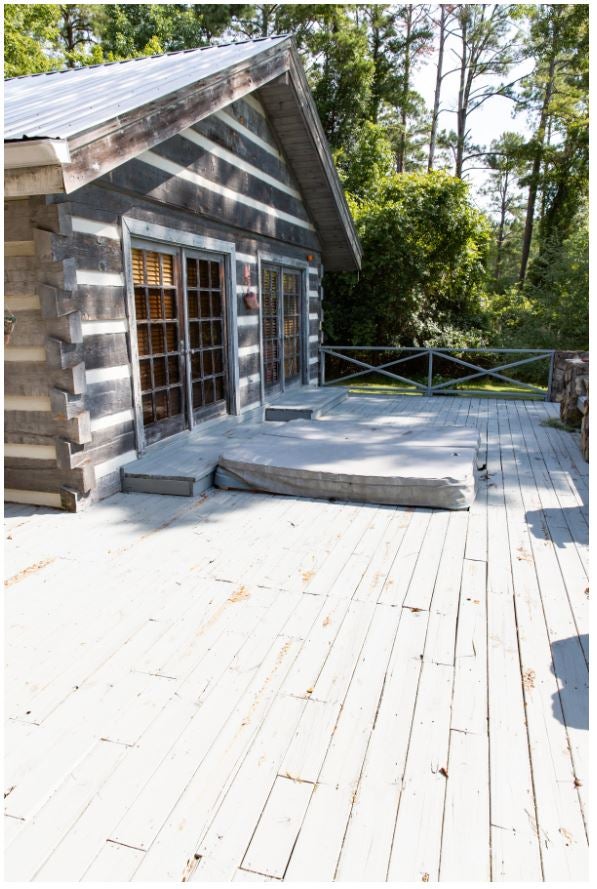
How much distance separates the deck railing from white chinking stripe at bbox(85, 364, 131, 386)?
5690mm

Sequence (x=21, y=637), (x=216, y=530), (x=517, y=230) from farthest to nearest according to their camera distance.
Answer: (x=517, y=230) < (x=216, y=530) < (x=21, y=637)

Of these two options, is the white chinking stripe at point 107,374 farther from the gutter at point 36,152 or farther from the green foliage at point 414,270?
the green foliage at point 414,270

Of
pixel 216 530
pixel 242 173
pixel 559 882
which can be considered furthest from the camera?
pixel 242 173

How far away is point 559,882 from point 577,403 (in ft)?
20.1

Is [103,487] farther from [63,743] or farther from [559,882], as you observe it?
[559,882]

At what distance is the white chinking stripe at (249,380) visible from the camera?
6.90m

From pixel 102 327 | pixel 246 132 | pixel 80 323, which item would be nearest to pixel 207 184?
pixel 246 132

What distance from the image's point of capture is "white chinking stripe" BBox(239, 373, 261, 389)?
6.90 meters

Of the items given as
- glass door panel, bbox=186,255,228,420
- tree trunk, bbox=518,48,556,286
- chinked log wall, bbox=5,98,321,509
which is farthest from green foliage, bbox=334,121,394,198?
chinked log wall, bbox=5,98,321,509

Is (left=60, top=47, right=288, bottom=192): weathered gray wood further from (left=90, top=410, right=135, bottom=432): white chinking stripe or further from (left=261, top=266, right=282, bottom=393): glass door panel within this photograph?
(left=261, top=266, right=282, bottom=393): glass door panel

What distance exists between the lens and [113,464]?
181 inches

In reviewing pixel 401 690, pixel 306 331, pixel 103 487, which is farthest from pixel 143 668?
pixel 306 331

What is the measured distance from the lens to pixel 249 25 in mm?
19688

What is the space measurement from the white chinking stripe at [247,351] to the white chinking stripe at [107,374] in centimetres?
229
